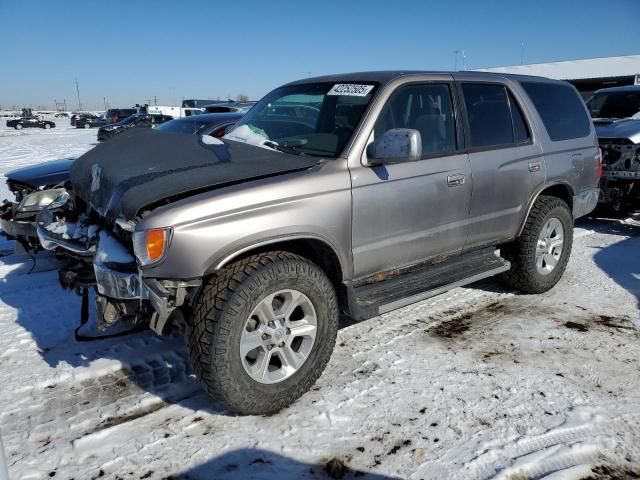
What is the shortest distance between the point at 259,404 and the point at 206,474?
0.50 meters

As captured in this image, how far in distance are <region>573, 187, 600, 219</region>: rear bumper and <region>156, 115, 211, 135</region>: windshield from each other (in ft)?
18.8

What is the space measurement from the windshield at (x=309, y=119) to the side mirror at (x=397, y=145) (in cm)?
24

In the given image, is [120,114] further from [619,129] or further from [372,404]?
[372,404]

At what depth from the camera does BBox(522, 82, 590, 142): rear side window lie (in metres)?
4.55

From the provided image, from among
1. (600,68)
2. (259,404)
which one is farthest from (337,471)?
(600,68)

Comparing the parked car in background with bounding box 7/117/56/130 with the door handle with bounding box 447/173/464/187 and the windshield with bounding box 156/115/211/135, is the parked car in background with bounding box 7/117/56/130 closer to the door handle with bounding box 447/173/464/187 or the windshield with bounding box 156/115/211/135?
the windshield with bounding box 156/115/211/135

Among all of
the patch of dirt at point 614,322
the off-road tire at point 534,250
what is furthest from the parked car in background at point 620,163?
the patch of dirt at point 614,322

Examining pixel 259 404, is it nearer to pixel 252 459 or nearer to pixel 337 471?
pixel 252 459

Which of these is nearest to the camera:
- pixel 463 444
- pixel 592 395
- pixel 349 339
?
pixel 463 444

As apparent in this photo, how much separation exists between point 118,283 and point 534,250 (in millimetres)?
3490

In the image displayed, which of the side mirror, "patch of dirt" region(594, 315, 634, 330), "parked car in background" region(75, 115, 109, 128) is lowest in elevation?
"patch of dirt" region(594, 315, 634, 330)

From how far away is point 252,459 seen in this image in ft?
8.35

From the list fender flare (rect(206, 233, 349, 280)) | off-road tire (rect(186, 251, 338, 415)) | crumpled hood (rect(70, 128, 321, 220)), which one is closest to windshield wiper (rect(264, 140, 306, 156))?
crumpled hood (rect(70, 128, 321, 220))

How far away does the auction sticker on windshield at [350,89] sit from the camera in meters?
3.53
